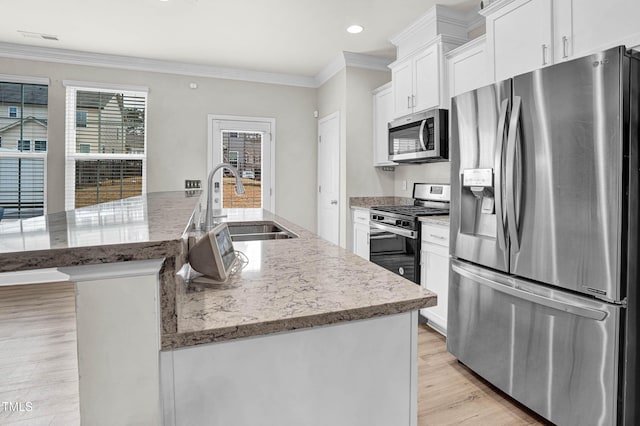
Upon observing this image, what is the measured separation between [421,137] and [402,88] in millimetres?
739

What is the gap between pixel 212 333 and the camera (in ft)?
2.45

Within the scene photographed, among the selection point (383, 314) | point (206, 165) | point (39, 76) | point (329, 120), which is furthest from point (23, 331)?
point (329, 120)

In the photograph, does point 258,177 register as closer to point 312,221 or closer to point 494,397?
point 312,221

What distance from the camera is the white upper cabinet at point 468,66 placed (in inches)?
106

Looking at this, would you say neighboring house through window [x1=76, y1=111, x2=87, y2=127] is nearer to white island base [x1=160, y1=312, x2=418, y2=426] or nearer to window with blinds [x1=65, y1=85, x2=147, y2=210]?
window with blinds [x1=65, y1=85, x2=147, y2=210]

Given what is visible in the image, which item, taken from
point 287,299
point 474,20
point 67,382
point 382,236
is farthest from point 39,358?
point 474,20

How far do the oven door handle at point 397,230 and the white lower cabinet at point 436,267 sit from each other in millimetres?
86

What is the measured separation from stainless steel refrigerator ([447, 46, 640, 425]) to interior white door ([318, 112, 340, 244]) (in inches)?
96.7

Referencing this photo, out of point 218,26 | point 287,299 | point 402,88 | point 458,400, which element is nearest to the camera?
point 287,299

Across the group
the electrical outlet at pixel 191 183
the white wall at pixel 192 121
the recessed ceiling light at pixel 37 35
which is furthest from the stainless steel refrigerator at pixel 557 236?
the recessed ceiling light at pixel 37 35

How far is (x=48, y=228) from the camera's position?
732 millimetres

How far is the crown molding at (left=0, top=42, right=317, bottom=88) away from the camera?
4.12 m

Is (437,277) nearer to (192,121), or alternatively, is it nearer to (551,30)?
(551,30)

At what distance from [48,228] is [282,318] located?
513mm
